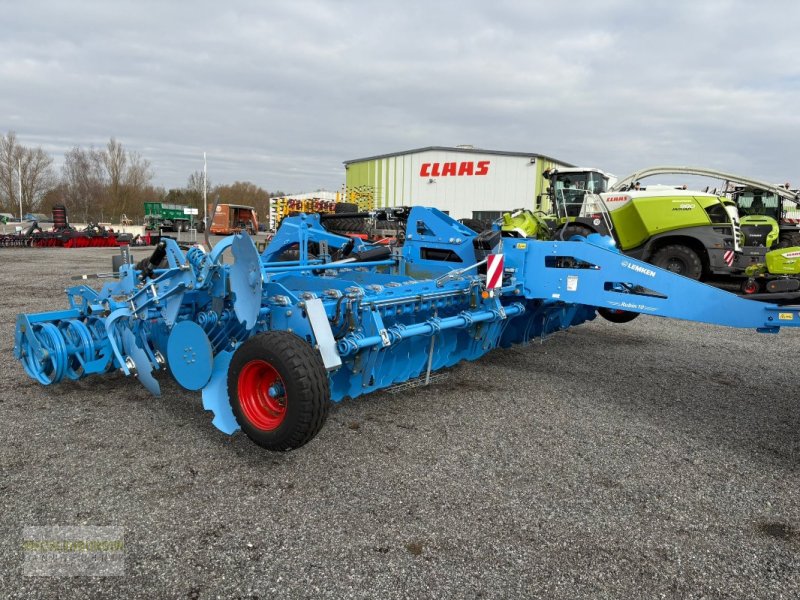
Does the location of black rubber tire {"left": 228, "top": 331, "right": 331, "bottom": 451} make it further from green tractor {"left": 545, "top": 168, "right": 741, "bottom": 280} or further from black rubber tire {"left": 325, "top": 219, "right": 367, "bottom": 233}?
green tractor {"left": 545, "top": 168, "right": 741, "bottom": 280}

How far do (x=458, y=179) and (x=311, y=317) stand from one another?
26.0 m

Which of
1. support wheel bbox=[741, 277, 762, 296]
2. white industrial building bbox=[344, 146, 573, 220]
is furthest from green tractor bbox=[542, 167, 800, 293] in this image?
white industrial building bbox=[344, 146, 573, 220]

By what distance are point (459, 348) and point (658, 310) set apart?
5.48 feet

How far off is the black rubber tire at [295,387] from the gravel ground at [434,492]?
0.24 metres

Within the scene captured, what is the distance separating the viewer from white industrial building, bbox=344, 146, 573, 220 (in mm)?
27156

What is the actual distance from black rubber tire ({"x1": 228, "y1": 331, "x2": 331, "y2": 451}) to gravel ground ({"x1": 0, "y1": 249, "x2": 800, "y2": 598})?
9.4 inches

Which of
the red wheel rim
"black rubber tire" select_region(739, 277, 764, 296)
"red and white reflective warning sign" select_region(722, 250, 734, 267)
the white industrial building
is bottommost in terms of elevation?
the red wheel rim

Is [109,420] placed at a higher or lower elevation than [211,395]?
lower

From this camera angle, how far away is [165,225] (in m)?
36.8

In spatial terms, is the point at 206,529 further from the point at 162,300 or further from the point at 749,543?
the point at 749,543

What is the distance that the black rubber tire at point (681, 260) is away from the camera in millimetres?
10062

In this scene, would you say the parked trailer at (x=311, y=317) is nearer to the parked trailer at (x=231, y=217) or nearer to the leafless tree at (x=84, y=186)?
the parked trailer at (x=231, y=217)

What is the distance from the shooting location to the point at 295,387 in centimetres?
310

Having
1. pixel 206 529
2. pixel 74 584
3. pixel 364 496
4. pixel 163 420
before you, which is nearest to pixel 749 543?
pixel 364 496
